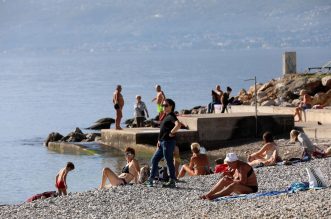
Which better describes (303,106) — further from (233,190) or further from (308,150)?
(233,190)

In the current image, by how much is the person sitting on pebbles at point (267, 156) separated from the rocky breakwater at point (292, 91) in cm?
1151

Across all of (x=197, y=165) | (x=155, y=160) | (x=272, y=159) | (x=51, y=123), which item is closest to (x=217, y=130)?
(x=272, y=159)

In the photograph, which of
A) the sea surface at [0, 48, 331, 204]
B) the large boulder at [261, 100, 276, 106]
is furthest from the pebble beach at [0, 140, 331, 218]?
the large boulder at [261, 100, 276, 106]

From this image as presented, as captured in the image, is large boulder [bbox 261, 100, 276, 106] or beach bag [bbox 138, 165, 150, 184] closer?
beach bag [bbox 138, 165, 150, 184]

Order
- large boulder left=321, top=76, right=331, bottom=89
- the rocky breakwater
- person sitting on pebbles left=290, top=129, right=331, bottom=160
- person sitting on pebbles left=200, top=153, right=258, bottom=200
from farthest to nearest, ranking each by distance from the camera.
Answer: large boulder left=321, top=76, right=331, bottom=89
the rocky breakwater
person sitting on pebbles left=290, top=129, right=331, bottom=160
person sitting on pebbles left=200, top=153, right=258, bottom=200

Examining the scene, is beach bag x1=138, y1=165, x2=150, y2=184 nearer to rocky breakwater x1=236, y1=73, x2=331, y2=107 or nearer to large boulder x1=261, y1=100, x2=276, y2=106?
rocky breakwater x1=236, y1=73, x2=331, y2=107

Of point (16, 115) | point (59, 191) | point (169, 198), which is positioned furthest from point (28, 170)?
point (16, 115)

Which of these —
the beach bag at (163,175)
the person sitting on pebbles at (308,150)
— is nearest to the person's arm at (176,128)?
the beach bag at (163,175)

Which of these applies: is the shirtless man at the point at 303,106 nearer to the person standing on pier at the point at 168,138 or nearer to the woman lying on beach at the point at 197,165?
the woman lying on beach at the point at 197,165

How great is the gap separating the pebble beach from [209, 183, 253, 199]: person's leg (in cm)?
20

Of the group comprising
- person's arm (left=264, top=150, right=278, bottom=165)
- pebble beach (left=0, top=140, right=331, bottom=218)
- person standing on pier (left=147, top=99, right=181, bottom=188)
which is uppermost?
person standing on pier (left=147, top=99, right=181, bottom=188)

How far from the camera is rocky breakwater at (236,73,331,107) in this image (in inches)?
1291

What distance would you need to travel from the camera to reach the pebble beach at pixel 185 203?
13.4m

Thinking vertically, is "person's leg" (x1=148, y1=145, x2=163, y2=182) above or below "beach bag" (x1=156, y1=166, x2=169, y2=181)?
above
